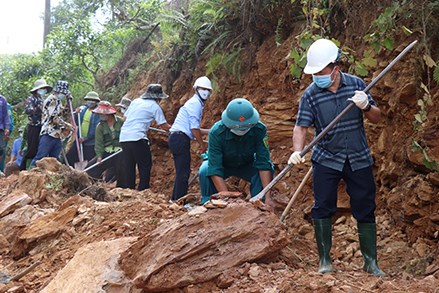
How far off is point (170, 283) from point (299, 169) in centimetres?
451

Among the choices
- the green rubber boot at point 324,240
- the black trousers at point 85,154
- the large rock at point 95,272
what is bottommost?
the black trousers at point 85,154

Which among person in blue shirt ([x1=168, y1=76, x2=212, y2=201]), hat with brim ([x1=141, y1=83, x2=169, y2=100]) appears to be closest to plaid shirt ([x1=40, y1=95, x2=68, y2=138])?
hat with brim ([x1=141, y1=83, x2=169, y2=100])

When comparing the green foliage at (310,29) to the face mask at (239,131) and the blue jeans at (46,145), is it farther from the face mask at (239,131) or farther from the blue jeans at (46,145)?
the blue jeans at (46,145)

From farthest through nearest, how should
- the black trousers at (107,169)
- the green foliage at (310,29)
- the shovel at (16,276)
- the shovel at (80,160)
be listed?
the shovel at (80,160) → the black trousers at (107,169) → the green foliage at (310,29) → the shovel at (16,276)

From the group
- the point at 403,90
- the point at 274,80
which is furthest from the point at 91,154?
the point at 403,90

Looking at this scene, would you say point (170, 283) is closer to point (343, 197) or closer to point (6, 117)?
point (343, 197)

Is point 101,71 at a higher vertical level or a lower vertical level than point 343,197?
higher

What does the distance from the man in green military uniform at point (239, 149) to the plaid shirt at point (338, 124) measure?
115cm

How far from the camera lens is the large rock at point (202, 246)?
15.2 ft

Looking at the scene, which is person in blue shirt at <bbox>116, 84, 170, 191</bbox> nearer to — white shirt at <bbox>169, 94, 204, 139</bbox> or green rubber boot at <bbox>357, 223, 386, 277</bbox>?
white shirt at <bbox>169, 94, 204, 139</bbox>

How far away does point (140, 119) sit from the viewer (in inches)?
388

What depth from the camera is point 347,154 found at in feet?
16.8

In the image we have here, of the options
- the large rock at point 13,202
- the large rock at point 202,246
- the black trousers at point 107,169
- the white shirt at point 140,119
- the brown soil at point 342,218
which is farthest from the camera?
the black trousers at point 107,169

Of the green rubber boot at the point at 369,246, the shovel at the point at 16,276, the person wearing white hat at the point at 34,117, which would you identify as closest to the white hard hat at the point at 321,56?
the green rubber boot at the point at 369,246
